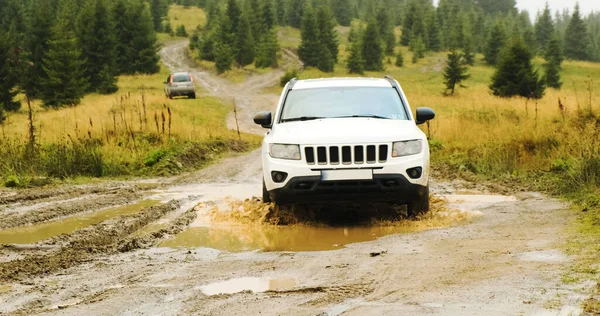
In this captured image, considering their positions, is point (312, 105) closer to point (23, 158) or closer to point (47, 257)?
point (47, 257)

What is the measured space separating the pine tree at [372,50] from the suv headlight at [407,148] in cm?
7677

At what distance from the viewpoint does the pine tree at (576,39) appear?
113688 millimetres

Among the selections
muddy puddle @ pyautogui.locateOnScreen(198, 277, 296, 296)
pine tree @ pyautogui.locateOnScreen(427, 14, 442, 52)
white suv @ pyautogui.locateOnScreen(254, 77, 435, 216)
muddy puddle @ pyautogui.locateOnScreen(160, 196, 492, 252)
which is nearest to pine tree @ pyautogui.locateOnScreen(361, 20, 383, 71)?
pine tree @ pyautogui.locateOnScreen(427, 14, 442, 52)

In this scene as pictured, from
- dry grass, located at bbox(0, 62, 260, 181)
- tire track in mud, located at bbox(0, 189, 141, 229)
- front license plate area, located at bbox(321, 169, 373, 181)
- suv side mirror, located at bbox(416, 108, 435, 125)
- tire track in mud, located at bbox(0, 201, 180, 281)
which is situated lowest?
dry grass, located at bbox(0, 62, 260, 181)

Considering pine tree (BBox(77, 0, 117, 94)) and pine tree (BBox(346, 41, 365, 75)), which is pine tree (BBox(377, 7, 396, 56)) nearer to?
pine tree (BBox(346, 41, 365, 75))

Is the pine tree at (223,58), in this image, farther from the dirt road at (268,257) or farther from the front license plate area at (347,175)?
the front license plate area at (347,175)

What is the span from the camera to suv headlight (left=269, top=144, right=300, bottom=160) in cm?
724

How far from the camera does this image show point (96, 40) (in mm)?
→ 60125

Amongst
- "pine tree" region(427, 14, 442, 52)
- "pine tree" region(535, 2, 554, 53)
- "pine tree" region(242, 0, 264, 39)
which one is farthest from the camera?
"pine tree" region(535, 2, 554, 53)

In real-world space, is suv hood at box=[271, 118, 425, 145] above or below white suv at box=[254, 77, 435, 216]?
above

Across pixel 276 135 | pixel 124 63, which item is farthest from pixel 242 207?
pixel 124 63

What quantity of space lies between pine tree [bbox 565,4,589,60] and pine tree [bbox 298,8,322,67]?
55.9 metres

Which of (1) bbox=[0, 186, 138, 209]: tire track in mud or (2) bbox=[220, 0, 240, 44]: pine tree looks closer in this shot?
(1) bbox=[0, 186, 138, 209]: tire track in mud

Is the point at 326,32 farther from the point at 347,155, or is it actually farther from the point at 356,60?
the point at 347,155
